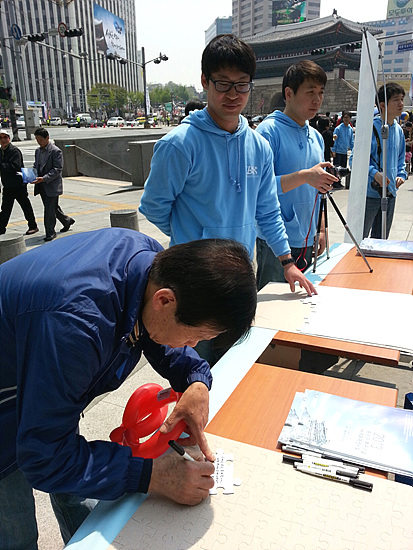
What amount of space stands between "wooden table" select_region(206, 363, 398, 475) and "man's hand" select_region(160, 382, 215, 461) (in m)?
0.10

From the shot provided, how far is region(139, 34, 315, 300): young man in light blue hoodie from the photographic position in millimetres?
1748

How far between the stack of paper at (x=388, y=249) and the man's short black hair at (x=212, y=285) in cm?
226

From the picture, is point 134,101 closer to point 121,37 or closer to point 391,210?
point 121,37

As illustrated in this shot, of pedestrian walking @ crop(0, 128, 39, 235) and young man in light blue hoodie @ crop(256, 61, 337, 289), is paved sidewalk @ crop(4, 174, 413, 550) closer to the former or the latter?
pedestrian walking @ crop(0, 128, 39, 235)

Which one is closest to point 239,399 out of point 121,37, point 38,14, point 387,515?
point 387,515

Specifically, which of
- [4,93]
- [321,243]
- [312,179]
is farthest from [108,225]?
[4,93]

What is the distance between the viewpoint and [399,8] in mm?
96375

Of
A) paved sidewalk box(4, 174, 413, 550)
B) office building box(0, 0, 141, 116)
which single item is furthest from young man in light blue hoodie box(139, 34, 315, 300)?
office building box(0, 0, 141, 116)

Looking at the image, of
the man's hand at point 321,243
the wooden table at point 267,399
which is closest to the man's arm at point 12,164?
the man's hand at point 321,243

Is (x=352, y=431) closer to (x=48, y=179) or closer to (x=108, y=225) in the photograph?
(x=48, y=179)

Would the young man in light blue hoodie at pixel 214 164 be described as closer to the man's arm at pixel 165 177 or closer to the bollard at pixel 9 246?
the man's arm at pixel 165 177

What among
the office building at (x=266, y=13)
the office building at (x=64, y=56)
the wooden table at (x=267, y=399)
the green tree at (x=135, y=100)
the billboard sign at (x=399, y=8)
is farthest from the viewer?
the billboard sign at (x=399, y=8)

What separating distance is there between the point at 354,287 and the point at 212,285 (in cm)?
167

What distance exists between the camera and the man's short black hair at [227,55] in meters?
1.72
